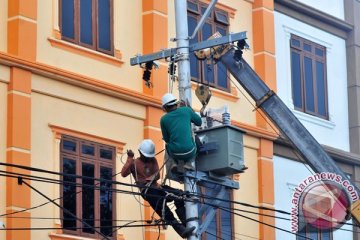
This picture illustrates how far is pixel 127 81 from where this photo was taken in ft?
84.4

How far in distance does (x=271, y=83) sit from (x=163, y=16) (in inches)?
149

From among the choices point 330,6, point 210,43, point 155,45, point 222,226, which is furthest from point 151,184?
point 330,6

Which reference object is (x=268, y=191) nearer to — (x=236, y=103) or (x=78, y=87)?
(x=236, y=103)

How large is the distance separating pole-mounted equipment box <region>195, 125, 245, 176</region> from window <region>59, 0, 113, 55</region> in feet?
20.1

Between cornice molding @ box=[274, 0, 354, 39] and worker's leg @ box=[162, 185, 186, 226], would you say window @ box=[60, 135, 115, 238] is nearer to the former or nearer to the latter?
worker's leg @ box=[162, 185, 186, 226]

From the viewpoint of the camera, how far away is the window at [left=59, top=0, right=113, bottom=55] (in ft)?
81.6

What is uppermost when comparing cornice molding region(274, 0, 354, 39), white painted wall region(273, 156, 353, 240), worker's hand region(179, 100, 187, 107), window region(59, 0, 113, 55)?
cornice molding region(274, 0, 354, 39)

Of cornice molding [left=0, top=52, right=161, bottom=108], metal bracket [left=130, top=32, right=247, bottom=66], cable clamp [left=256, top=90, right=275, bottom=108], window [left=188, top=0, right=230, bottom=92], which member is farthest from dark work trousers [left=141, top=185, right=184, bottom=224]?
window [left=188, top=0, right=230, bottom=92]

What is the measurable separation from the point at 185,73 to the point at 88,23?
619 cm

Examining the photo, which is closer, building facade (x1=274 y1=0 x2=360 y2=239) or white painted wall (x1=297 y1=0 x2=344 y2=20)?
building facade (x1=274 y1=0 x2=360 y2=239)

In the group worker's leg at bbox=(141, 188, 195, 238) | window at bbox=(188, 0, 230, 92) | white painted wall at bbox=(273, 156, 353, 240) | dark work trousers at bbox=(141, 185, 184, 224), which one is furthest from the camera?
white painted wall at bbox=(273, 156, 353, 240)

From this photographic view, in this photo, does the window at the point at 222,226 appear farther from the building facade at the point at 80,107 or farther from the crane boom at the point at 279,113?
the crane boom at the point at 279,113

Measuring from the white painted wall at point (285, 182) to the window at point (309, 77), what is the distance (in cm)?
153

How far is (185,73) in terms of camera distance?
771 inches
